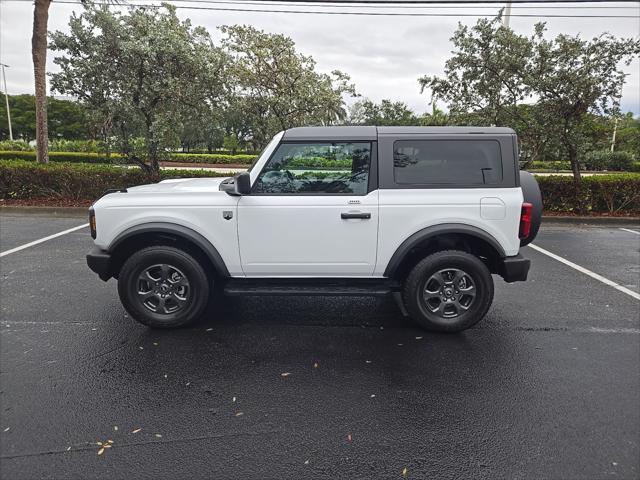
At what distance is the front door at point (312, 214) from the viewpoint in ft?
12.5

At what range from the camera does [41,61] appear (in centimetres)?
1201

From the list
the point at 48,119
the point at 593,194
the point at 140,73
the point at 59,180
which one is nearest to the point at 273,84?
the point at 140,73

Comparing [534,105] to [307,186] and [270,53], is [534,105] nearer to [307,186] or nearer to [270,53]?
[270,53]

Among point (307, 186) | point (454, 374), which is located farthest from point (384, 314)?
point (307, 186)

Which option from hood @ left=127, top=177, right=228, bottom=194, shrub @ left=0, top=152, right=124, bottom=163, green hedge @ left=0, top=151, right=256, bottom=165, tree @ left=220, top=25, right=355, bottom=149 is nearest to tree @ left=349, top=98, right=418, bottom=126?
green hedge @ left=0, top=151, right=256, bottom=165

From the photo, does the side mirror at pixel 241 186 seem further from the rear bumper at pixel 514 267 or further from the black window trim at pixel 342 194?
the rear bumper at pixel 514 267

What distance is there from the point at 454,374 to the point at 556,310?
6.73 feet

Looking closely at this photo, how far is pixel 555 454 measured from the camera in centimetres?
242

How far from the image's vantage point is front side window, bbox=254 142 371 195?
3902mm

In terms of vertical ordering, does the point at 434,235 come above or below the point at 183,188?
below

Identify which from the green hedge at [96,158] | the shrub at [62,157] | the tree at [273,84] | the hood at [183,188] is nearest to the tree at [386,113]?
the green hedge at [96,158]

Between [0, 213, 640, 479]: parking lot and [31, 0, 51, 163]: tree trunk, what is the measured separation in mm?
9507

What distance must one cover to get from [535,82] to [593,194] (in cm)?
310

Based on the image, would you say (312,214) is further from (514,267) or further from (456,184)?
(514,267)
